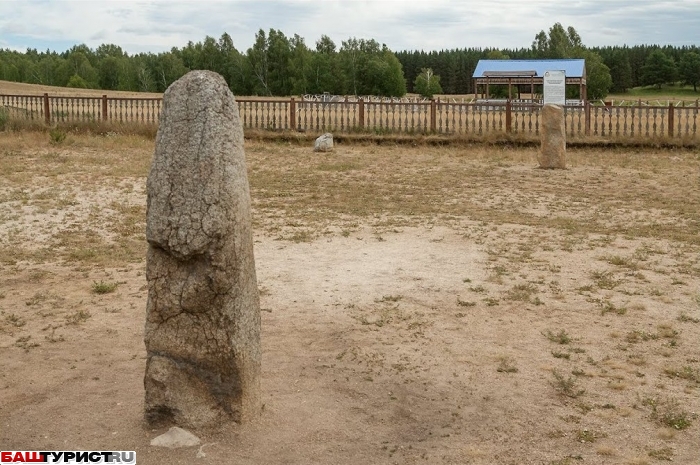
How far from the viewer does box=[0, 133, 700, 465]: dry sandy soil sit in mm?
5617

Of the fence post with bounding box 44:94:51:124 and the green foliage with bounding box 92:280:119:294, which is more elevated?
the fence post with bounding box 44:94:51:124

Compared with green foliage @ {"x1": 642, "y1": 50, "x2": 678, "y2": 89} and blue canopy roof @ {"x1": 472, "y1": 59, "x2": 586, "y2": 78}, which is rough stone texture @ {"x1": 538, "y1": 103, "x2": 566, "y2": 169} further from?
green foliage @ {"x1": 642, "y1": 50, "x2": 678, "y2": 89}

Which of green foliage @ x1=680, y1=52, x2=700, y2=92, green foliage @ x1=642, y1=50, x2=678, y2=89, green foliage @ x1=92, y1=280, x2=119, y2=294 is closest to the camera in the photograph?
green foliage @ x1=92, y1=280, x2=119, y2=294

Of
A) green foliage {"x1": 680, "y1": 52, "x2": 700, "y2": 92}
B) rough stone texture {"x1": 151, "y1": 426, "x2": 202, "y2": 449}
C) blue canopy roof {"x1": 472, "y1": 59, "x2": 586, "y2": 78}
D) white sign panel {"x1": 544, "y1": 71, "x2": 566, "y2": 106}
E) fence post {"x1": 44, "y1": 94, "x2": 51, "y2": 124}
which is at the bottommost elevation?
rough stone texture {"x1": 151, "y1": 426, "x2": 202, "y2": 449}

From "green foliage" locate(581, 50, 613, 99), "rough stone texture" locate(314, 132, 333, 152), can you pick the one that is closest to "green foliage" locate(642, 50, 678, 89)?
"green foliage" locate(581, 50, 613, 99)

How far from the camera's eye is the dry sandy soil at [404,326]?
18.4 feet

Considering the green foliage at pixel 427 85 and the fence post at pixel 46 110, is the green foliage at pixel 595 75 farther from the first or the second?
the fence post at pixel 46 110

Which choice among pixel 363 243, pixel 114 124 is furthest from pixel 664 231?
pixel 114 124

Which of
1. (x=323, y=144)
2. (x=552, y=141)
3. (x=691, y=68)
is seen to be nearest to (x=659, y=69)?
(x=691, y=68)

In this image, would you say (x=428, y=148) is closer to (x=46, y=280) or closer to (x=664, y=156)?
(x=664, y=156)

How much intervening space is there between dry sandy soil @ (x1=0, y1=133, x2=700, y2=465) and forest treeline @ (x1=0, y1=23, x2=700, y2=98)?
50.0m

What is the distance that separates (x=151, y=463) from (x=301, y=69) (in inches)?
2473

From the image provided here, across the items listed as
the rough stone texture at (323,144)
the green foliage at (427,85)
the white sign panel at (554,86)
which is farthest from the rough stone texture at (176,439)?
the green foliage at (427,85)

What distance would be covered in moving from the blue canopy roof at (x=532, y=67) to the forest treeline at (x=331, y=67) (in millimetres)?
18071
